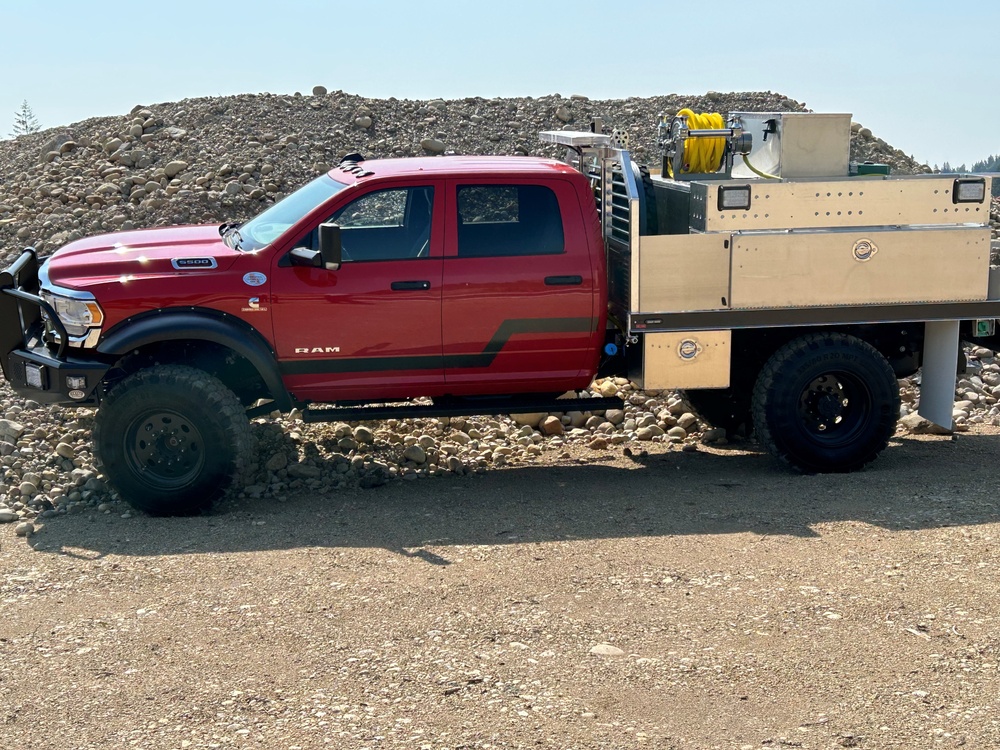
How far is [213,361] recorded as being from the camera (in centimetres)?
813

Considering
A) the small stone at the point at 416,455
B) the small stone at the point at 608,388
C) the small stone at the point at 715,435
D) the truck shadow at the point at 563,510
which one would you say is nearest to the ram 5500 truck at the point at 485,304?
the truck shadow at the point at 563,510

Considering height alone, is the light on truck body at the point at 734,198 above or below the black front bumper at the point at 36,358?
above

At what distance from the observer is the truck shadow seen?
291 inches

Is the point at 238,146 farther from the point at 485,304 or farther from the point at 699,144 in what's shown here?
the point at 485,304

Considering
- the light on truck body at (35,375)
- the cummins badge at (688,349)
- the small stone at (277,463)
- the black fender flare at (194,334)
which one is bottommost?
the small stone at (277,463)

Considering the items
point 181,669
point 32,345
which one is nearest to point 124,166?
point 32,345

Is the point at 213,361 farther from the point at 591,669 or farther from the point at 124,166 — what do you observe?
the point at 124,166

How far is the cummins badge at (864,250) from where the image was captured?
26.9ft

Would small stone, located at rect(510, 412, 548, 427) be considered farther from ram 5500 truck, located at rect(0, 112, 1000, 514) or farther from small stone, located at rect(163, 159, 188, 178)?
small stone, located at rect(163, 159, 188, 178)

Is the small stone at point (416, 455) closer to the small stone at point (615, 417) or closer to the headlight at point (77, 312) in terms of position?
the small stone at point (615, 417)

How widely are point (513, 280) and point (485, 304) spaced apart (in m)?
0.24

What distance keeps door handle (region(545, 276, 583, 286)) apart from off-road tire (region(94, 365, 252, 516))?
214cm

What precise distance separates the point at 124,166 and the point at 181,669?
14.2 metres

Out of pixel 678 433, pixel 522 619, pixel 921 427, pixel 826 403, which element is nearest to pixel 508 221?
pixel 826 403
